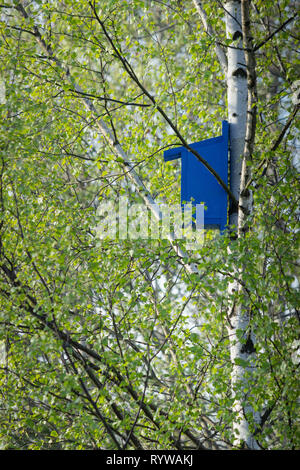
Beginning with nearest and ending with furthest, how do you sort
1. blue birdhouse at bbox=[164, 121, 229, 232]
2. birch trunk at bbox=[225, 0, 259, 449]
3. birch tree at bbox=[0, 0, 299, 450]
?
birch tree at bbox=[0, 0, 299, 450] → birch trunk at bbox=[225, 0, 259, 449] → blue birdhouse at bbox=[164, 121, 229, 232]

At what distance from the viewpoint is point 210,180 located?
338cm

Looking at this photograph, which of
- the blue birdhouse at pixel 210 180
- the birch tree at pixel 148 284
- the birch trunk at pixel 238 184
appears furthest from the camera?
the blue birdhouse at pixel 210 180

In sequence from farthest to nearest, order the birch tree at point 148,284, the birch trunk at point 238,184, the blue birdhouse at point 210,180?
1. the blue birdhouse at point 210,180
2. the birch trunk at point 238,184
3. the birch tree at point 148,284

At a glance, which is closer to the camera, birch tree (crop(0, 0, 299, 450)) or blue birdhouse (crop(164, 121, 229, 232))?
birch tree (crop(0, 0, 299, 450))

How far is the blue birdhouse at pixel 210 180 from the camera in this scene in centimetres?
334

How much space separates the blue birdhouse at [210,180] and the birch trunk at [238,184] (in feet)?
0.21

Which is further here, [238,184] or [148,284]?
[238,184]

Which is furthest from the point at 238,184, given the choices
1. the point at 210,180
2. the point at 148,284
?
Result: the point at 148,284

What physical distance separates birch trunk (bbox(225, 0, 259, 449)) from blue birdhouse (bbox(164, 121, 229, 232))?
6 centimetres

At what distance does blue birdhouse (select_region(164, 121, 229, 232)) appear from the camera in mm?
3336

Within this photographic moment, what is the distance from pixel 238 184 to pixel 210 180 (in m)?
0.19

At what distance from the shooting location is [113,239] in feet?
10.8

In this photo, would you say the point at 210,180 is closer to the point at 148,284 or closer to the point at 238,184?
the point at 238,184
